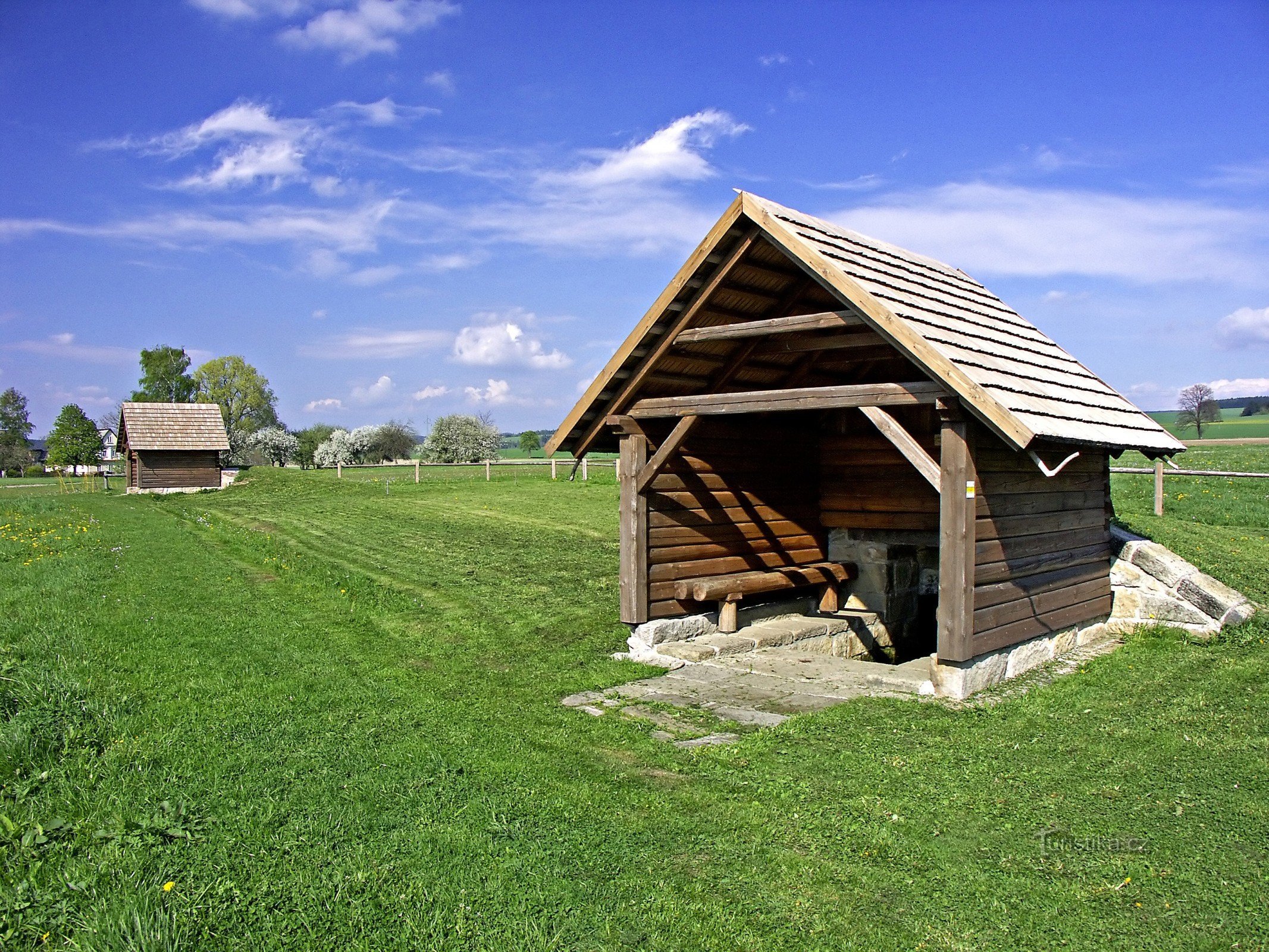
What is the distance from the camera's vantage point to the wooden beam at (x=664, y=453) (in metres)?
9.04

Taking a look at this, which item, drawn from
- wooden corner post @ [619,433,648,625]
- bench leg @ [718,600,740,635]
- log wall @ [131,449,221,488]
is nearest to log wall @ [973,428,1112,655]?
bench leg @ [718,600,740,635]

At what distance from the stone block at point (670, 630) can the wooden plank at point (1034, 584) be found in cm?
334

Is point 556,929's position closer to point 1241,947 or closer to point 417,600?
point 1241,947

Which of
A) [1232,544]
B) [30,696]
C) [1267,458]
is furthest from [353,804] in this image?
[1267,458]

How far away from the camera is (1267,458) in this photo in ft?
114

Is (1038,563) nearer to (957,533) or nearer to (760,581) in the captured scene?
(957,533)

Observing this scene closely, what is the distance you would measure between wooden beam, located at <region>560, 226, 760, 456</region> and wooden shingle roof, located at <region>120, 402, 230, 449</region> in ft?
113

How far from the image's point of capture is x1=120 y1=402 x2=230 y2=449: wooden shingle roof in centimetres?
3831

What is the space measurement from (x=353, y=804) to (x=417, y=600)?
286 inches

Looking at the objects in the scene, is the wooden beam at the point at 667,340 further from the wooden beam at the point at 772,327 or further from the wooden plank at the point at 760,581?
the wooden plank at the point at 760,581

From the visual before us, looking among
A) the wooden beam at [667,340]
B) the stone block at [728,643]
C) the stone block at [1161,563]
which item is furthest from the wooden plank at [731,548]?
the stone block at [1161,563]

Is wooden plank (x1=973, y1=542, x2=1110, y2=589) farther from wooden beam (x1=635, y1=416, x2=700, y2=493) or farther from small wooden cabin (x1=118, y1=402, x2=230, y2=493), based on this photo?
small wooden cabin (x1=118, y1=402, x2=230, y2=493)

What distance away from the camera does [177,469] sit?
3950cm

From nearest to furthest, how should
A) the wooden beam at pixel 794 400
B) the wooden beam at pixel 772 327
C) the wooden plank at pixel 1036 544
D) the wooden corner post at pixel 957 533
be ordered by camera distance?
the wooden corner post at pixel 957 533
the wooden beam at pixel 794 400
the wooden plank at pixel 1036 544
the wooden beam at pixel 772 327
